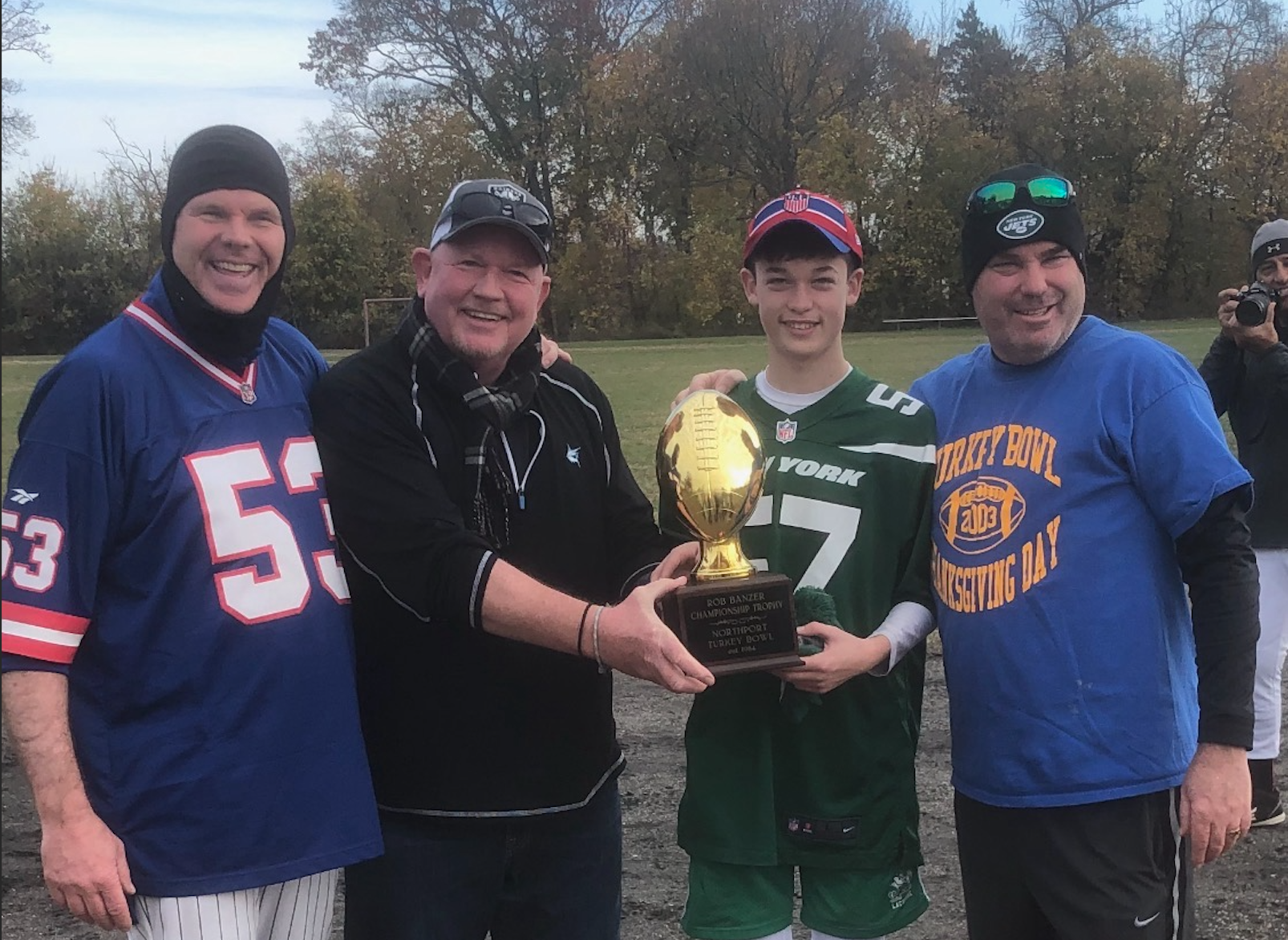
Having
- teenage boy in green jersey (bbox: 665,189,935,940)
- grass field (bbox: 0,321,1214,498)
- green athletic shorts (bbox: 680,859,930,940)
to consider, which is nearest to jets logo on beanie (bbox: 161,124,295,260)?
teenage boy in green jersey (bbox: 665,189,935,940)

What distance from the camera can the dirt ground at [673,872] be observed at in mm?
3402

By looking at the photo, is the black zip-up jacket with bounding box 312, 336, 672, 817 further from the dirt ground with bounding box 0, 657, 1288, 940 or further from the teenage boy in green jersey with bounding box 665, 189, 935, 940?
the dirt ground with bounding box 0, 657, 1288, 940

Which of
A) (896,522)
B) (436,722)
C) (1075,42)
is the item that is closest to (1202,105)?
(1075,42)

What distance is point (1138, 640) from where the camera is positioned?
208cm

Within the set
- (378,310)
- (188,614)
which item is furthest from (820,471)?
(378,310)

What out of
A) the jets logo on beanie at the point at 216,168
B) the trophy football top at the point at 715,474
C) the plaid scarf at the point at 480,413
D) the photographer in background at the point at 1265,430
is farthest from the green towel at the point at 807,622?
the photographer in background at the point at 1265,430

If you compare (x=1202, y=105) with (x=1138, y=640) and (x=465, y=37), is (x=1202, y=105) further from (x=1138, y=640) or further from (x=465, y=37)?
(x=1138, y=640)

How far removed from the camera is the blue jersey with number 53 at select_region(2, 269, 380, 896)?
5.73 feet

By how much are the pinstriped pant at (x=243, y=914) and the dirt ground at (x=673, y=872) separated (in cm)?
140

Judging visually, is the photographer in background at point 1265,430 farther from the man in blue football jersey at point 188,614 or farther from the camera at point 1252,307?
the man in blue football jersey at point 188,614

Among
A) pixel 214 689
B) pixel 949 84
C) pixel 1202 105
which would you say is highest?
pixel 949 84

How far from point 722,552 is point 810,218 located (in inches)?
29.8

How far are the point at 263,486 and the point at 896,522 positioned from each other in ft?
4.21

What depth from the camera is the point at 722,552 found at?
219 cm
